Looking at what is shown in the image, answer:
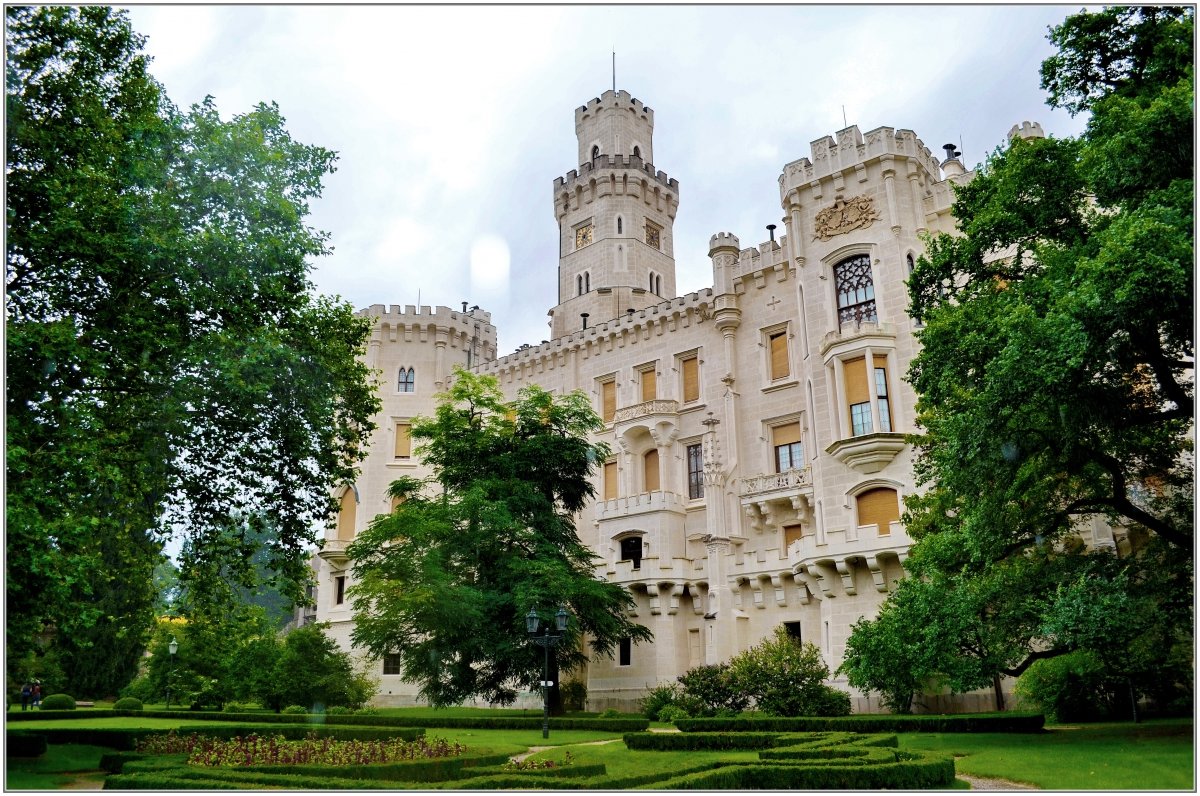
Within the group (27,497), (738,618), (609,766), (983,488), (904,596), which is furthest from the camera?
(738,618)

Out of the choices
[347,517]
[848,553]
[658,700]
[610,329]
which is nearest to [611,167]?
[610,329]

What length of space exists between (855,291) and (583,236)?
2241 cm

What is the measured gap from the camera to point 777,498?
3456 centimetres

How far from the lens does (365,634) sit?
2872 cm

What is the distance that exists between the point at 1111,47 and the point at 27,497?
20542 mm

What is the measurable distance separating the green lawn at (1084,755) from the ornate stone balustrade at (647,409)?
20.9 m

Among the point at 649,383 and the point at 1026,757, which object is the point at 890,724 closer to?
the point at 1026,757

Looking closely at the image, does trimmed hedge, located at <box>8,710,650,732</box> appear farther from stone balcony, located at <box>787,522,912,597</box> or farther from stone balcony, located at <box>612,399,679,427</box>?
stone balcony, located at <box>612,399,679,427</box>

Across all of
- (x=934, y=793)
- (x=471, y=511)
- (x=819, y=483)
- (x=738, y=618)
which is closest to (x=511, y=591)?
(x=471, y=511)

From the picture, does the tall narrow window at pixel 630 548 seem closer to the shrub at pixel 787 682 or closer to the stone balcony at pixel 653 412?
the stone balcony at pixel 653 412

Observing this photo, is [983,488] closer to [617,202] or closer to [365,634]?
[365,634]

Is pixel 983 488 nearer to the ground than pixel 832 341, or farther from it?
nearer to the ground

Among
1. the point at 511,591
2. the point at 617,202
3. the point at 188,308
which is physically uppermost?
the point at 617,202

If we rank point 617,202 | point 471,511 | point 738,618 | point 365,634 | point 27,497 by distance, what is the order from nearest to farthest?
point 27,497, point 365,634, point 471,511, point 738,618, point 617,202
